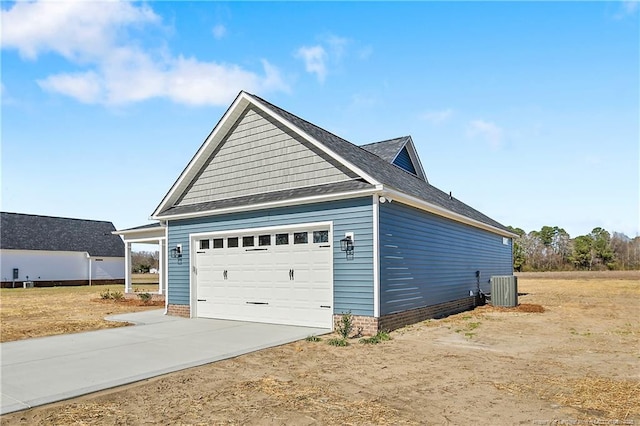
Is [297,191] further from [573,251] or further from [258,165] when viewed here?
[573,251]

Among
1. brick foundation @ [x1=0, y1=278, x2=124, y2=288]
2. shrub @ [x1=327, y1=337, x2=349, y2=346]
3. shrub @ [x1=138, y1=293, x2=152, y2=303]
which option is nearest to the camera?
shrub @ [x1=327, y1=337, x2=349, y2=346]

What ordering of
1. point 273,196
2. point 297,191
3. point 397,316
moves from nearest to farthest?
point 397,316 → point 297,191 → point 273,196

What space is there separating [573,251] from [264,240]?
185 ft

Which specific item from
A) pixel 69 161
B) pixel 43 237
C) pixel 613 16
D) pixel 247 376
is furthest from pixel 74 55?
pixel 43 237

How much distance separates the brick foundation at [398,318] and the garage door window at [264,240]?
2.86m

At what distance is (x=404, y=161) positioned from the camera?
19.4 meters

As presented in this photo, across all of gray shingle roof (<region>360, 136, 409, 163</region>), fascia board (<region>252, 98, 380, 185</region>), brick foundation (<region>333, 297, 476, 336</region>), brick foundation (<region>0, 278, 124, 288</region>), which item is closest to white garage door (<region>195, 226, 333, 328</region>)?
brick foundation (<region>333, 297, 476, 336</region>)

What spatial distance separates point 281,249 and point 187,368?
5046 mm

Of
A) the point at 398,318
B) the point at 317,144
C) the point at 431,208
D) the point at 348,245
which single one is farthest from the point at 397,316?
the point at 317,144

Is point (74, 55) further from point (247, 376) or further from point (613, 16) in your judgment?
point (613, 16)

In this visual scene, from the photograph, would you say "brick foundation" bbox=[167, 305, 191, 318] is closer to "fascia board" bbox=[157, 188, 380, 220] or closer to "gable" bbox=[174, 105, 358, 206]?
"fascia board" bbox=[157, 188, 380, 220]

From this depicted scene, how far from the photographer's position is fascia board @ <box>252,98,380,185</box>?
34.4 ft

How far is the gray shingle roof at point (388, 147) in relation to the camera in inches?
715

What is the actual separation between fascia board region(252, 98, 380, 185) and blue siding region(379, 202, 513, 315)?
2.69 ft
